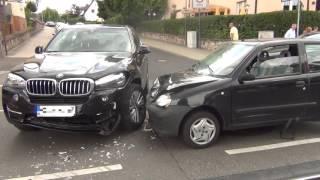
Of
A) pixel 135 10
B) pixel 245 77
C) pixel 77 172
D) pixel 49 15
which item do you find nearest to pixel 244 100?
pixel 245 77

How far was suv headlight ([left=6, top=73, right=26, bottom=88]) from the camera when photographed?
612 cm

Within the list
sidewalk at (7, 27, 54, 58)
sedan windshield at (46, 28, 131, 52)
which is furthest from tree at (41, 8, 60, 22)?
sedan windshield at (46, 28, 131, 52)

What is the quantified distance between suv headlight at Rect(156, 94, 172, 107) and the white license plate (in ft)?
3.61

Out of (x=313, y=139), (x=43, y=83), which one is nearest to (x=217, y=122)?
(x=313, y=139)

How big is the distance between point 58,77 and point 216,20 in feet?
68.0

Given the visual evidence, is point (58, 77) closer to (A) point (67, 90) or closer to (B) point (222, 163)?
(A) point (67, 90)

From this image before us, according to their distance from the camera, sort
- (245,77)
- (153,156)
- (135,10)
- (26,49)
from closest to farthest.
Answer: (153,156) < (245,77) < (26,49) < (135,10)

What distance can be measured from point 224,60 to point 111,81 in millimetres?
1698

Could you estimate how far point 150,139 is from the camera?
6.58 meters

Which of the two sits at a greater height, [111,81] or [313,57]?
[313,57]

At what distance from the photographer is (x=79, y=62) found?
259 inches

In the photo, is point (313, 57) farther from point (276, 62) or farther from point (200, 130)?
point (200, 130)

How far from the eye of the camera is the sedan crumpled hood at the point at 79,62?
20.5ft

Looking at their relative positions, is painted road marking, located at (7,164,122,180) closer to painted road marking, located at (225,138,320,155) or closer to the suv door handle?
painted road marking, located at (225,138,320,155)
